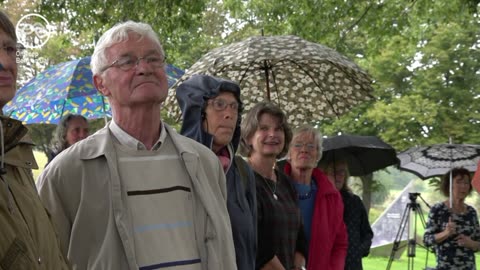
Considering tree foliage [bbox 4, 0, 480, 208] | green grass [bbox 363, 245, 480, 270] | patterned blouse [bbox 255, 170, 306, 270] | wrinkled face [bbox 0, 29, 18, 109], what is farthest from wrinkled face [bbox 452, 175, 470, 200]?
green grass [bbox 363, 245, 480, 270]

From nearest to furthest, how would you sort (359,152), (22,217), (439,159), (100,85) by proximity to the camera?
(22,217)
(100,85)
(359,152)
(439,159)

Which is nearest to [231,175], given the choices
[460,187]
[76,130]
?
[76,130]

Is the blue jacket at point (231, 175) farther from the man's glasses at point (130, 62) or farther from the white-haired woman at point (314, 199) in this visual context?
the white-haired woman at point (314, 199)

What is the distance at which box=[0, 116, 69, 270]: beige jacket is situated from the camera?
7.33 feet

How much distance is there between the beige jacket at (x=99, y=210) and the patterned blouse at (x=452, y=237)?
17.3 ft

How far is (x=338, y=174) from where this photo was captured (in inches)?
281

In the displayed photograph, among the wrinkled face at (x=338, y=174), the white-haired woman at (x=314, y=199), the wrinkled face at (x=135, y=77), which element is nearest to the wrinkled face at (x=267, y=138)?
the white-haired woman at (x=314, y=199)

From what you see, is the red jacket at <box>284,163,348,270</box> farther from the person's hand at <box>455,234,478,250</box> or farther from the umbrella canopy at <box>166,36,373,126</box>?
the person's hand at <box>455,234,478,250</box>

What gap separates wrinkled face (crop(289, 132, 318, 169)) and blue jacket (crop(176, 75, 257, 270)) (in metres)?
1.46

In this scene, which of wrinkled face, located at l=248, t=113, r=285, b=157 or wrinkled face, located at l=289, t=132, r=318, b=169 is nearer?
wrinkled face, located at l=248, t=113, r=285, b=157

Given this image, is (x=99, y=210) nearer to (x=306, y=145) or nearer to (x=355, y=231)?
(x=306, y=145)

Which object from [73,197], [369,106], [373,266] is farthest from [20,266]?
[369,106]

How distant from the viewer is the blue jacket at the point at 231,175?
3.92 m

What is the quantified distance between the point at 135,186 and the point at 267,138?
1981 millimetres
